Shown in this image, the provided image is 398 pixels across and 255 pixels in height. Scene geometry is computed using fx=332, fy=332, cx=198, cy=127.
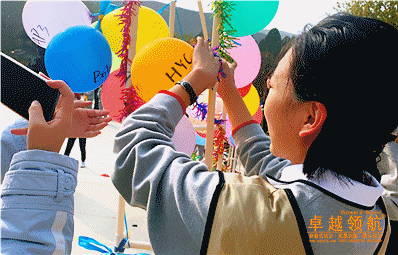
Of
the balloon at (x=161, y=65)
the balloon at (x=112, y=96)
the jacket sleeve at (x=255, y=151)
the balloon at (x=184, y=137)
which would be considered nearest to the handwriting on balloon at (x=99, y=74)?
the balloon at (x=112, y=96)

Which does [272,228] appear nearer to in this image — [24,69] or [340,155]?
[340,155]

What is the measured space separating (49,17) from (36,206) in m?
1.64

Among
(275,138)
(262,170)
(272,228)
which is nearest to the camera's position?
(272,228)

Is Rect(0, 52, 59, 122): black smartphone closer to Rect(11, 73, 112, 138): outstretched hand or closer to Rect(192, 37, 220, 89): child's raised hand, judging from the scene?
Rect(11, 73, 112, 138): outstretched hand

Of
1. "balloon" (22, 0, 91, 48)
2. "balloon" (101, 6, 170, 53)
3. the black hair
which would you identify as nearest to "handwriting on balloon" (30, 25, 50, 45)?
"balloon" (22, 0, 91, 48)

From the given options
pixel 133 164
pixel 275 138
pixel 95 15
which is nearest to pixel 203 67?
pixel 275 138

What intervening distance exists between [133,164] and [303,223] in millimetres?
A: 367

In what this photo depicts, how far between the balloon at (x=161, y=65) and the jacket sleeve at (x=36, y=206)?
0.67 m

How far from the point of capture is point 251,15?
5.96ft

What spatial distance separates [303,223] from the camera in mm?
635

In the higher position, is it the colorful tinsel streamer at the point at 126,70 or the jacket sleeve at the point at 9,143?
the colorful tinsel streamer at the point at 126,70

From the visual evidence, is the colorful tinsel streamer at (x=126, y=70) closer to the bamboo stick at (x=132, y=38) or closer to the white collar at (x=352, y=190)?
the bamboo stick at (x=132, y=38)

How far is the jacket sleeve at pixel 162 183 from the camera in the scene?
65 cm

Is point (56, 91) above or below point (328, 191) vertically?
above
